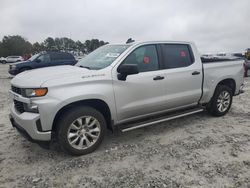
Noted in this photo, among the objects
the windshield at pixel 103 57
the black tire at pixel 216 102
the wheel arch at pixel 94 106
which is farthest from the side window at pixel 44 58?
the wheel arch at pixel 94 106

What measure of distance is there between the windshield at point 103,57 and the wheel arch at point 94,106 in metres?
0.61

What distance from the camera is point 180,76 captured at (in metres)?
4.89

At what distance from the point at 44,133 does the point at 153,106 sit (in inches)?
77.2

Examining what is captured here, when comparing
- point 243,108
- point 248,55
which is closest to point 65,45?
point 248,55

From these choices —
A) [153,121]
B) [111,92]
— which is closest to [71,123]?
[111,92]

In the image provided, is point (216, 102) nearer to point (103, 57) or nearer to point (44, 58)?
point (103, 57)

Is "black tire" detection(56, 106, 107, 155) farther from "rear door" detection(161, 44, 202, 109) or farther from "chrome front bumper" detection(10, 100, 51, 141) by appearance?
"rear door" detection(161, 44, 202, 109)

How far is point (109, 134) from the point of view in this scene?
4.94 meters

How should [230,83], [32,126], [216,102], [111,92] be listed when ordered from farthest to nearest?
[230,83] → [216,102] → [111,92] → [32,126]

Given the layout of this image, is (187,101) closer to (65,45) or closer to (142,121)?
(142,121)

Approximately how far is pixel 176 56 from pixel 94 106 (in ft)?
6.57

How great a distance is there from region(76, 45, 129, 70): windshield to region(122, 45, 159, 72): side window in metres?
0.21

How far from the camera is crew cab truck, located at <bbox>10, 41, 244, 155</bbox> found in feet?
11.9

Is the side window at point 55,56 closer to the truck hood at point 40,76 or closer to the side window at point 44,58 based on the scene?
the side window at point 44,58
